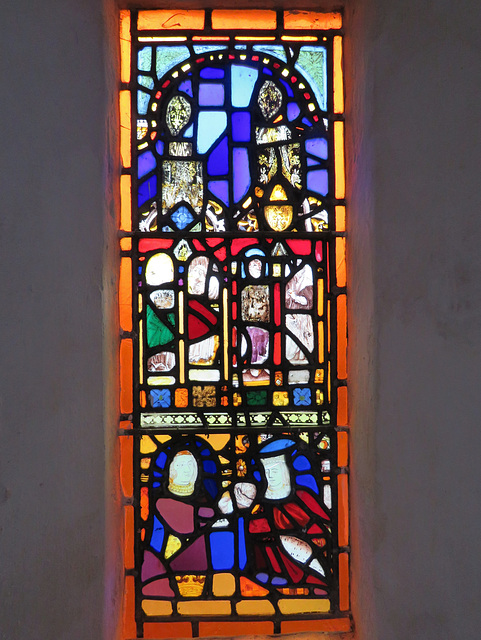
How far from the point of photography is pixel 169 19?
7.62ft

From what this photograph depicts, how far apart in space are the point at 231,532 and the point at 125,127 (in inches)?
64.9

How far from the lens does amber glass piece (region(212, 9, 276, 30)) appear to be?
2324mm

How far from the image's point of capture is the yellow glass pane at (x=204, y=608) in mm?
2256

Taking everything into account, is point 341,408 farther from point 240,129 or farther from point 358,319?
point 240,129

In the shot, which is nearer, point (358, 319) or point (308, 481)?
point (358, 319)

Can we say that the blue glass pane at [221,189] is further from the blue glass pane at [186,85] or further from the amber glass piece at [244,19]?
the amber glass piece at [244,19]

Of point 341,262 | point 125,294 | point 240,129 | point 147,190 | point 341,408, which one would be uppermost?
point 240,129

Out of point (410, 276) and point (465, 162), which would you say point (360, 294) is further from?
point (465, 162)

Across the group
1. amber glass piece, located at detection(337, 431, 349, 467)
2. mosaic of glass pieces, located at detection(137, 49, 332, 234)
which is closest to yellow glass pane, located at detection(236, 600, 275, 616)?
amber glass piece, located at detection(337, 431, 349, 467)

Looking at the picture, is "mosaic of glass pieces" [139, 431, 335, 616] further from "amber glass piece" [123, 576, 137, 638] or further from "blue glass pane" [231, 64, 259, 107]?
"blue glass pane" [231, 64, 259, 107]

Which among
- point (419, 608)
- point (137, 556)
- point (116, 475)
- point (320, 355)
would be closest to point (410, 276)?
point (320, 355)

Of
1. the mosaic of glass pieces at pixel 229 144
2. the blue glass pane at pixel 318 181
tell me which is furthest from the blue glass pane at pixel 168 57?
the blue glass pane at pixel 318 181

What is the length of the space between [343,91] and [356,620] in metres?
2.05

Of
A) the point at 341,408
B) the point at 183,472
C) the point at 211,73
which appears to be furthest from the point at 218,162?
the point at 183,472
